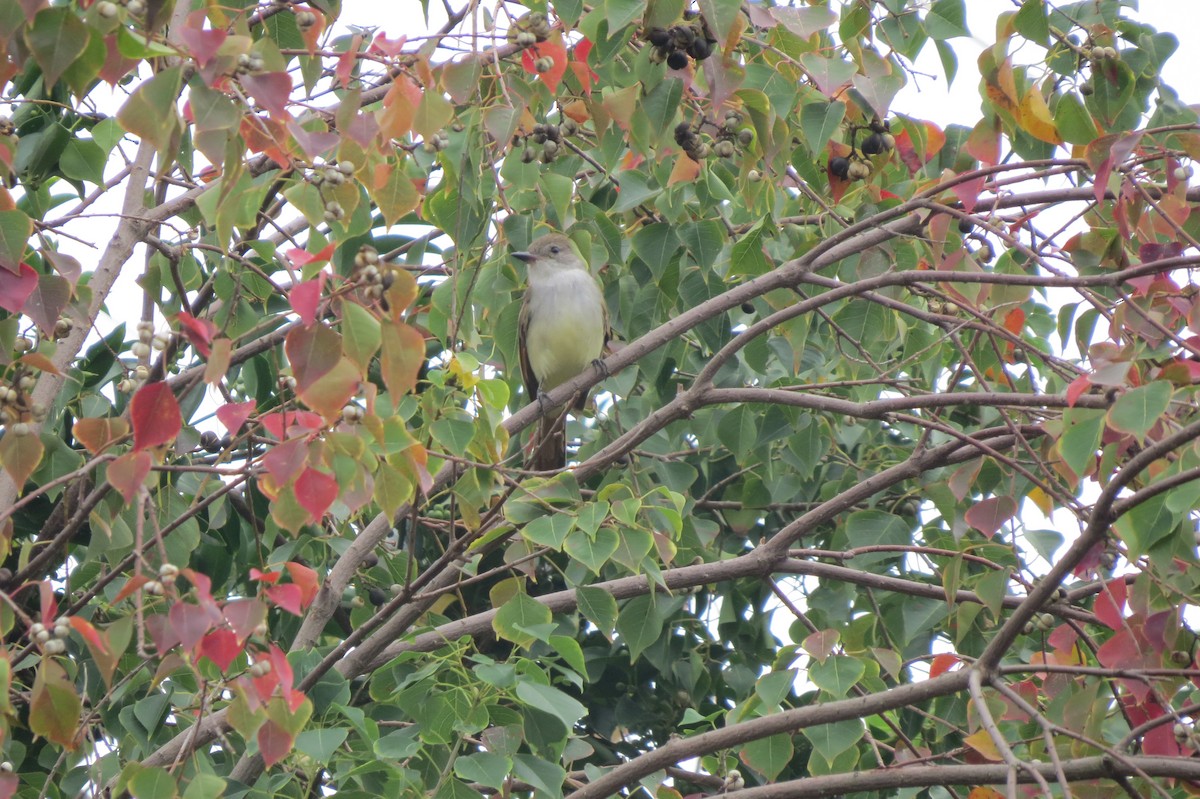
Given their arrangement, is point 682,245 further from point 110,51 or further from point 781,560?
point 110,51

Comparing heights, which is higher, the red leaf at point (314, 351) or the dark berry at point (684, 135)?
the dark berry at point (684, 135)

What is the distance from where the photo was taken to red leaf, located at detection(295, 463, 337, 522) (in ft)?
8.34

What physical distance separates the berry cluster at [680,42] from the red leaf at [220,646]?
1.79m

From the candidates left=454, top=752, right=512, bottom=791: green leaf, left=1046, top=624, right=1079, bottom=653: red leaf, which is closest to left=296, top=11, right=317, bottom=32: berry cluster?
left=454, top=752, right=512, bottom=791: green leaf

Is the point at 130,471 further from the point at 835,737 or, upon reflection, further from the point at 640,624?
the point at 640,624

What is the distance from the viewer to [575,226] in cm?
480

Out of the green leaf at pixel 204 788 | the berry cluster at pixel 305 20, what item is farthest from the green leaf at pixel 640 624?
the berry cluster at pixel 305 20

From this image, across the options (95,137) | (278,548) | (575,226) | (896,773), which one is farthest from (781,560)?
(95,137)

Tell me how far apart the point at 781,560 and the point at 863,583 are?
1.03ft

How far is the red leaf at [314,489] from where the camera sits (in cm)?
254

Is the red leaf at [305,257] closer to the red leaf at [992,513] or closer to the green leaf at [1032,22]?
the green leaf at [1032,22]

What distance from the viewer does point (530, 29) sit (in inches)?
132

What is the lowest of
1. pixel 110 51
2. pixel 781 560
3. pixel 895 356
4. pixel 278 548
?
A: pixel 278 548

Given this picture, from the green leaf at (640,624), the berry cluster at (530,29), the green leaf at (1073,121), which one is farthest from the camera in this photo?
the green leaf at (640,624)
